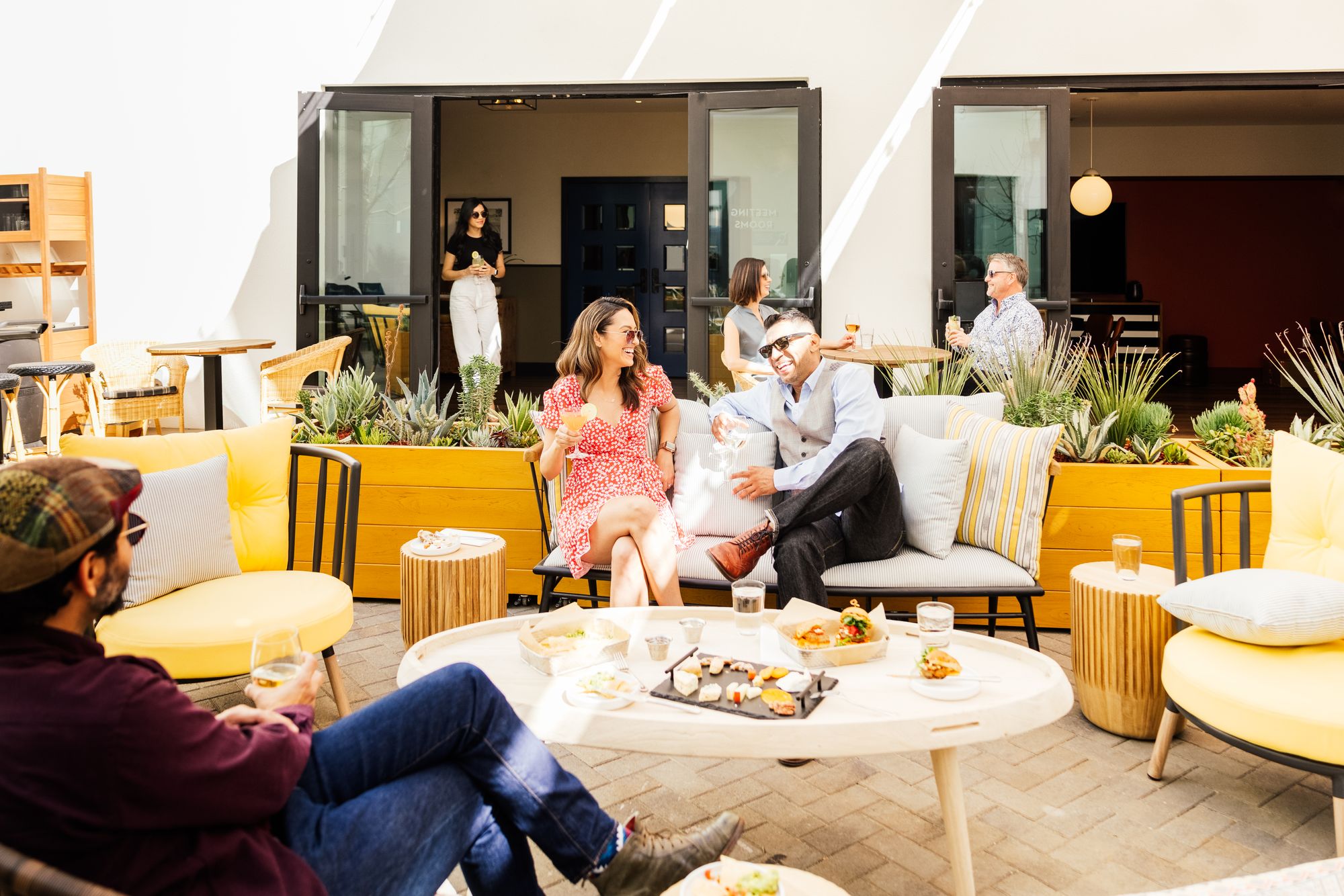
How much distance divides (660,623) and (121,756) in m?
1.74

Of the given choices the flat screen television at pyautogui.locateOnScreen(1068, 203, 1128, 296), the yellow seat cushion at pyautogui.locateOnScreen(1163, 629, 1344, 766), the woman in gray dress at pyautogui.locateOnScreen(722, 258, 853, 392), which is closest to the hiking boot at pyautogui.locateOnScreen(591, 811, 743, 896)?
the yellow seat cushion at pyautogui.locateOnScreen(1163, 629, 1344, 766)

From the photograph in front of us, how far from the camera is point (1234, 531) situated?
4.12 metres

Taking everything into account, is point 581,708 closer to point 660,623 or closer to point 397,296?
point 660,623

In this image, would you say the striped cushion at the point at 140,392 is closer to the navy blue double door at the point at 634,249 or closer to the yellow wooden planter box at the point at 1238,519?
the navy blue double door at the point at 634,249

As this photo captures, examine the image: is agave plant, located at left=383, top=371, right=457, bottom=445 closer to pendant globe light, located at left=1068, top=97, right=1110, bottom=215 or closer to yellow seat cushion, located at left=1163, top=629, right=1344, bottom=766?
yellow seat cushion, located at left=1163, top=629, right=1344, bottom=766

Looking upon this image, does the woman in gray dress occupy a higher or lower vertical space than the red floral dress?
higher

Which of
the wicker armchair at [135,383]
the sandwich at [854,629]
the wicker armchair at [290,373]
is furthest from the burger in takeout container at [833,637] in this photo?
the wicker armchair at [135,383]

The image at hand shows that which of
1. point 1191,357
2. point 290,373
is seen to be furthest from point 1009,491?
point 1191,357

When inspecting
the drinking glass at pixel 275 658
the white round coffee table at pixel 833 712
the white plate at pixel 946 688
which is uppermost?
the drinking glass at pixel 275 658

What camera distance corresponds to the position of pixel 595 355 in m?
4.03

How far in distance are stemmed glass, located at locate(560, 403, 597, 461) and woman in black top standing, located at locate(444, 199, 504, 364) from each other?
14.5 feet

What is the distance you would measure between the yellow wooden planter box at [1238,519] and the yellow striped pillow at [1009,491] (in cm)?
77

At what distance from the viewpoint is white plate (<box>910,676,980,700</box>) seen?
237cm

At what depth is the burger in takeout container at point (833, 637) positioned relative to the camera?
103 inches
